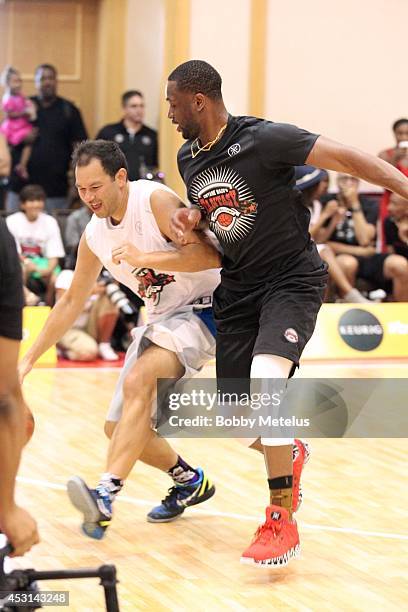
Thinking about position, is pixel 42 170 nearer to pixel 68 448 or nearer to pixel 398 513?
pixel 68 448

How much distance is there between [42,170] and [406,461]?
227 inches

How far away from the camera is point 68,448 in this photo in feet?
21.9

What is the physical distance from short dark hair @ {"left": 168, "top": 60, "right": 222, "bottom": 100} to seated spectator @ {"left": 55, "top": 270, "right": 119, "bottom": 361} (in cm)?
495

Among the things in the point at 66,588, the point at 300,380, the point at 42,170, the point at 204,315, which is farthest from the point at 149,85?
the point at 66,588

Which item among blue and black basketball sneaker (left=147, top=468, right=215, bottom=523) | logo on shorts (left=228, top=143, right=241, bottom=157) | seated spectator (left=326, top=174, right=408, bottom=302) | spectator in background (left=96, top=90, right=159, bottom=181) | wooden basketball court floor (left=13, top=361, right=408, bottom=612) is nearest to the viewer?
wooden basketball court floor (left=13, top=361, right=408, bottom=612)

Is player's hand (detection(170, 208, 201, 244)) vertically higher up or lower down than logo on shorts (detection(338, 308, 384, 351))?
higher up

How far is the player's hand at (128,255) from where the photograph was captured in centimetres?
469

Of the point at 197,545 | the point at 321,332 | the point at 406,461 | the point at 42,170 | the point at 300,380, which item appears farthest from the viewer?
the point at 42,170

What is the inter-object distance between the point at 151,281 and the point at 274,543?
4.10ft

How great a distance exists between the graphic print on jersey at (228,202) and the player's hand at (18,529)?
6.98 feet

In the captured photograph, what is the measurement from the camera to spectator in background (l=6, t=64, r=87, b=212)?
36.4 ft

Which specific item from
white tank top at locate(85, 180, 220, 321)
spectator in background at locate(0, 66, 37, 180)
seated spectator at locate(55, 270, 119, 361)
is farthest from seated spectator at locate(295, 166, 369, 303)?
white tank top at locate(85, 180, 220, 321)

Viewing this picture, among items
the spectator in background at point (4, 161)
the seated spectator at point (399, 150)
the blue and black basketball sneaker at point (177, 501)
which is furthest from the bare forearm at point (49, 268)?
the blue and black basketball sneaker at point (177, 501)

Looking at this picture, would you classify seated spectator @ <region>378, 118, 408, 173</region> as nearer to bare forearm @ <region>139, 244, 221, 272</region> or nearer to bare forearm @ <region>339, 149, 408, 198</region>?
bare forearm @ <region>139, 244, 221, 272</region>
